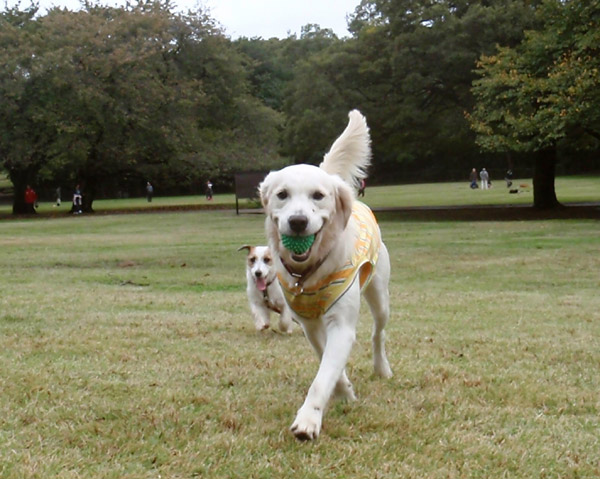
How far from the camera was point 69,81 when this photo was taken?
119ft

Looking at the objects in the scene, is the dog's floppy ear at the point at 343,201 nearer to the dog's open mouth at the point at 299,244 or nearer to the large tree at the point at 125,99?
the dog's open mouth at the point at 299,244

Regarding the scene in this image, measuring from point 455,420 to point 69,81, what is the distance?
35046 millimetres

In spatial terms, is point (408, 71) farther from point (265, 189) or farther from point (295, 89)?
point (265, 189)

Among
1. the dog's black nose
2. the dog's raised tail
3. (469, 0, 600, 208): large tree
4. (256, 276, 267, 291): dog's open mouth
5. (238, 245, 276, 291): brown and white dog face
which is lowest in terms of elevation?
(256, 276, 267, 291): dog's open mouth

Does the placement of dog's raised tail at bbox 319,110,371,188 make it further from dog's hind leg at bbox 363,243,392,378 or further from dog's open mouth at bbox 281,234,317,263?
dog's open mouth at bbox 281,234,317,263

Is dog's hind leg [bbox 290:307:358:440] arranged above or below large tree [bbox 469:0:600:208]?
below

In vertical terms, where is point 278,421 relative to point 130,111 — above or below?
below

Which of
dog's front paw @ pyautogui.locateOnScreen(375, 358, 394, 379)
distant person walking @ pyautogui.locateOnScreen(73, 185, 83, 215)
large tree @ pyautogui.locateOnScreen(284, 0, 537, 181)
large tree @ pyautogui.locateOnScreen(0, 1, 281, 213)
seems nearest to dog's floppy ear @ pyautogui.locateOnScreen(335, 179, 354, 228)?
dog's front paw @ pyautogui.locateOnScreen(375, 358, 394, 379)

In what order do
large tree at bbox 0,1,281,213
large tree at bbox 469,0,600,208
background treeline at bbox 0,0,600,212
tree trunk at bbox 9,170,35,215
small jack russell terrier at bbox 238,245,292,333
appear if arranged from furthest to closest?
tree trunk at bbox 9,170,35,215, large tree at bbox 0,1,281,213, background treeline at bbox 0,0,600,212, large tree at bbox 469,0,600,208, small jack russell terrier at bbox 238,245,292,333

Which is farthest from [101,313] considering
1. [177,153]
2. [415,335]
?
[177,153]

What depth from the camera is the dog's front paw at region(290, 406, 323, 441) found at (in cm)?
359

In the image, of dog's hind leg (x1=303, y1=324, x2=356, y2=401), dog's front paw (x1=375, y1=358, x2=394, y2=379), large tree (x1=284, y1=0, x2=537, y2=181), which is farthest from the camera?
large tree (x1=284, y1=0, x2=537, y2=181)

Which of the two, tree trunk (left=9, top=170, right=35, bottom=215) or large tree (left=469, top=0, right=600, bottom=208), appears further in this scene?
tree trunk (left=9, top=170, right=35, bottom=215)

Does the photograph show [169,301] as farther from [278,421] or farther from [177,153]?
[177,153]
